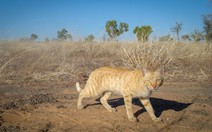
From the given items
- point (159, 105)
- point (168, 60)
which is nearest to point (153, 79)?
point (159, 105)

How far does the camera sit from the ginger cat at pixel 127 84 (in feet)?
16.9

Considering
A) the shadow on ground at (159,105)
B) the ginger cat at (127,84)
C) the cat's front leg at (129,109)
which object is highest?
the ginger cat at (127,84)

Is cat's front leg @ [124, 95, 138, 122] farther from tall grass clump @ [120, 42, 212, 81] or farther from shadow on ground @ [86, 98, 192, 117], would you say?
tall grass clump @ [120, 42, 212, 81]

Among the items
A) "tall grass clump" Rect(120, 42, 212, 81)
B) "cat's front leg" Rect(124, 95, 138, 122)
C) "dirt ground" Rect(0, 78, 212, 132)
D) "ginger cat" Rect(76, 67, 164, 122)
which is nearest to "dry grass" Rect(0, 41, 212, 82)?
"tall grass clump" Rect(120, 42, 212, 81)

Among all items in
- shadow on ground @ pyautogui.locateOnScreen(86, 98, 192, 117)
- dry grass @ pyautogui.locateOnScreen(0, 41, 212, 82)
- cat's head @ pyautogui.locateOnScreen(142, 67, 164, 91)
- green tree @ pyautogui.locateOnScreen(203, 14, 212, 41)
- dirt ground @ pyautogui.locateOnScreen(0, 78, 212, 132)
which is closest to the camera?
dirt ground @ pyautogui.locateOnScreen(0, 78, 212, 132)

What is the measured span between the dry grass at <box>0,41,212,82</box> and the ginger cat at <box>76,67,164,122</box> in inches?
111

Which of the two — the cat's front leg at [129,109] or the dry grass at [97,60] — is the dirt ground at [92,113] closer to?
the cat's front leg at [129,109]

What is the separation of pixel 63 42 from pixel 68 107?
10590mm

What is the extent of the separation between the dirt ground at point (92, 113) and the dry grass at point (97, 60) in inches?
62.7

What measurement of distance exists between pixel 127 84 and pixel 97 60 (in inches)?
325

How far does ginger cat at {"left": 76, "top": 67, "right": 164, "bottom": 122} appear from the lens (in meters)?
5.14

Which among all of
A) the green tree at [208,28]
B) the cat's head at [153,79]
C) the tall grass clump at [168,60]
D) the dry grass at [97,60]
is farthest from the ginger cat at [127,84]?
the green tree at [208,28]

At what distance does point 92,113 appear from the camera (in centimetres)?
557

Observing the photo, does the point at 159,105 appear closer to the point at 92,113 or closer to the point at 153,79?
the point at 153,79
